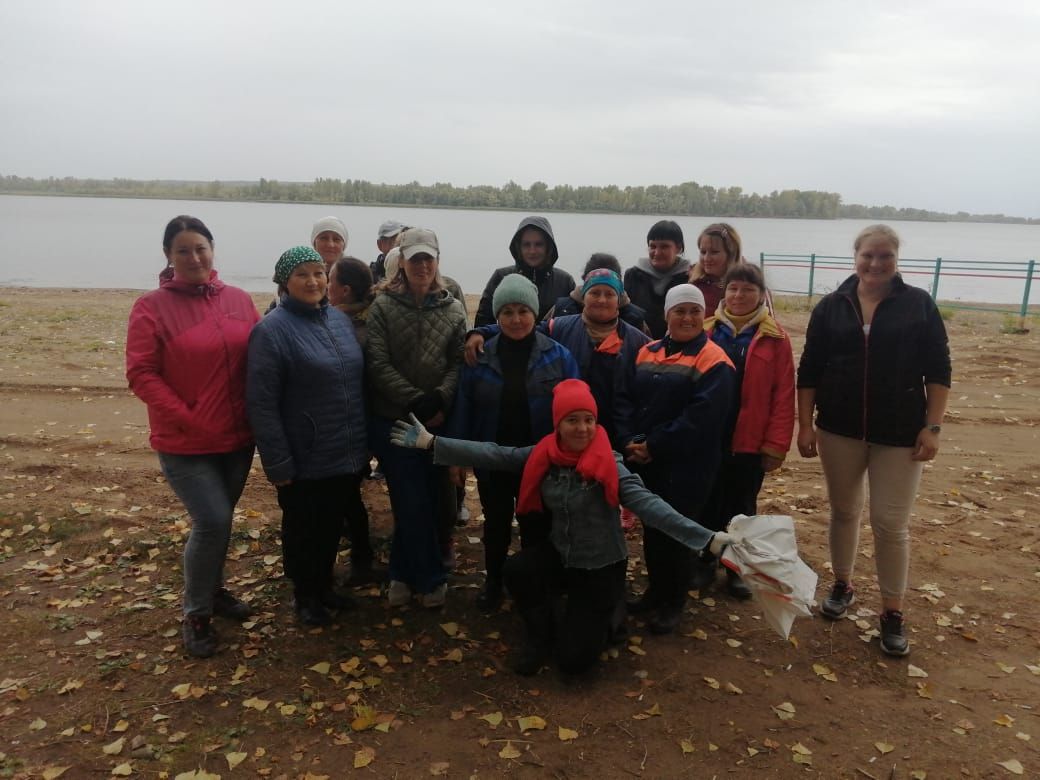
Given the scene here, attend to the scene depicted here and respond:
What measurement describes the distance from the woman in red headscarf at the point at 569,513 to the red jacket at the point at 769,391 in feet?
3.20

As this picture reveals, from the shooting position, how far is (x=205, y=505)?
368 centimetres

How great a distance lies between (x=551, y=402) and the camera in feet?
13.0

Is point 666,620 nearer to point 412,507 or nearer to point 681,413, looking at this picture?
point 681,413

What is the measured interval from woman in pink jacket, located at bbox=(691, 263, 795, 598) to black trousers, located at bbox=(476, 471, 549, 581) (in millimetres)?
1328

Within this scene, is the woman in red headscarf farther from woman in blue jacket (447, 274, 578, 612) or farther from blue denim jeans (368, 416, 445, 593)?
blue denim jeans (368, 416, 445, 593)

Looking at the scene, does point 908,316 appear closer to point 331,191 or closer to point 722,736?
point 722,736

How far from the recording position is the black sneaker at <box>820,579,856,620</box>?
14.4 ft

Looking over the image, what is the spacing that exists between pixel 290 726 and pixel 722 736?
83.4 inches

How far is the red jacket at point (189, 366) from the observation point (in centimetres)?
348

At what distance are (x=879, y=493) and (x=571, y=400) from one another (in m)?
1.92

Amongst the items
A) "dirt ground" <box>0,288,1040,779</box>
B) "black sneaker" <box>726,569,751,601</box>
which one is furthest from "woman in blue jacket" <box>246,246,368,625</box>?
"black sneaker" <box>726,569,751,601</box>

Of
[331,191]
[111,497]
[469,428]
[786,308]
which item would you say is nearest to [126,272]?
[786,308]

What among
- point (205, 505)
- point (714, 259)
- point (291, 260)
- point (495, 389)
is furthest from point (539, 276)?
point (205, 505)

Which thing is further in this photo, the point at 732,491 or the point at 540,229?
the point at 540,229
